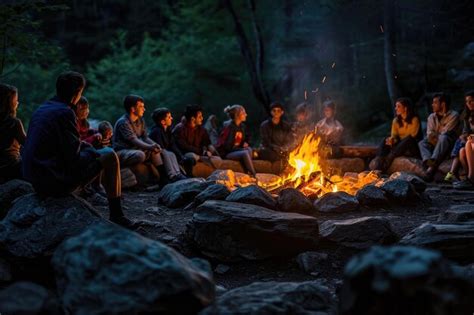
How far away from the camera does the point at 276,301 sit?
9.62 ft

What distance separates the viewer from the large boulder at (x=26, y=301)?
2.54 m

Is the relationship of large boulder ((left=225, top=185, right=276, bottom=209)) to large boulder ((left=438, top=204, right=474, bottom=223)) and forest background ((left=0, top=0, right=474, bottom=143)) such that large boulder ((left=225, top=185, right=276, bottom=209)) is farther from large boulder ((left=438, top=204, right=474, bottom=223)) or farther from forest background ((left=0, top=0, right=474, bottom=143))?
forest background ((left=0, top=0, right=474, bottom=143))

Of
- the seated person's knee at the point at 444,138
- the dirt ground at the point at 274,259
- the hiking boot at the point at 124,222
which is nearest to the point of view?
the dirt ground at the point at 274,259

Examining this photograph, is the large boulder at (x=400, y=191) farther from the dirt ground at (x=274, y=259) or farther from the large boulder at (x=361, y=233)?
the large boulder at (x=361, y=233)

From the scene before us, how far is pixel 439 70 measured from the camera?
1572cm

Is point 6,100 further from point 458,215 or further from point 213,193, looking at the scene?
point 458,215

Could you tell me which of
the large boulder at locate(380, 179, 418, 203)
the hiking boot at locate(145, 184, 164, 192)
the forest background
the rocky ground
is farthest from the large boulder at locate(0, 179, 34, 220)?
the forest background

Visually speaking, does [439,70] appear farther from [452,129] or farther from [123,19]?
[123,19]

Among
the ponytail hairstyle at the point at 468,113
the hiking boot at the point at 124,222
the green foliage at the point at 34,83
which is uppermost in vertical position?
the green foliage at the point at 34,83

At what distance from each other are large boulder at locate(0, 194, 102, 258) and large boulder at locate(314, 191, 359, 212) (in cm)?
291

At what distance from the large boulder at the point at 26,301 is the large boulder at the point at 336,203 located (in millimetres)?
4034

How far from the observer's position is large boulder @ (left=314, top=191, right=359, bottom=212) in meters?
6.19

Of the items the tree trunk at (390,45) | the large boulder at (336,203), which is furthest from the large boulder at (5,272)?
the tree trunk at (390,45)

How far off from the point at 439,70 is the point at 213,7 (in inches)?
344
